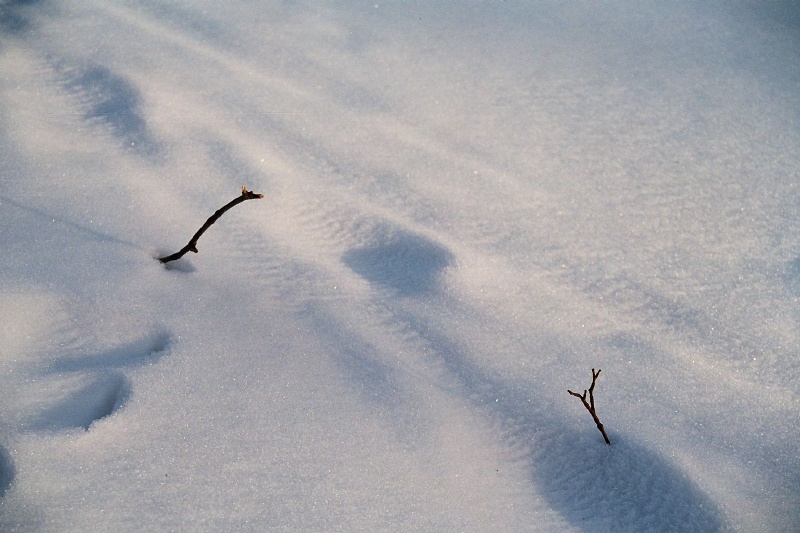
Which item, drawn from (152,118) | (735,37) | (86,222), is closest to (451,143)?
(152,118)

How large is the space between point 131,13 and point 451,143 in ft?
3.21

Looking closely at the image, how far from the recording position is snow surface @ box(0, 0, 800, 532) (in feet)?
2.75

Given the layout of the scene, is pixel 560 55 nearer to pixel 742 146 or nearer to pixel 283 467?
pixel 742 146

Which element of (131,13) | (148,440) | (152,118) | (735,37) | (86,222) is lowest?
(148,440)

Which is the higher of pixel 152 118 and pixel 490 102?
pixel 490 102

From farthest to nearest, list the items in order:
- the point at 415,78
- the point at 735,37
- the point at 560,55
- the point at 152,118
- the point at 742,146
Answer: the point at 735,37
the point at 560,55
the point at 415,78
the point at 742,146
the point at 152,118

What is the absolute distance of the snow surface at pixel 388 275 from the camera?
84 centimetres

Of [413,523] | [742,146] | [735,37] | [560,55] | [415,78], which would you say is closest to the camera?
[413,523]

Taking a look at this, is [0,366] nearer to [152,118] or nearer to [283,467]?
[283,467]

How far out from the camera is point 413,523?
0.80 meters

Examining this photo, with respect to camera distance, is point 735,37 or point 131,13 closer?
point 131,13

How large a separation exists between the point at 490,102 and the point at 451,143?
0.66ft

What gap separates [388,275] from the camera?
112 centimetres

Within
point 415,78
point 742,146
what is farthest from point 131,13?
point 742,146
